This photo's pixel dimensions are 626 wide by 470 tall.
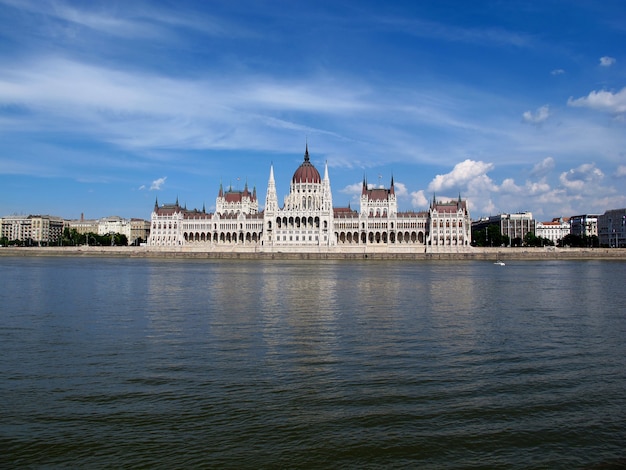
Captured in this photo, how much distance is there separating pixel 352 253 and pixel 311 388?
92.9 m

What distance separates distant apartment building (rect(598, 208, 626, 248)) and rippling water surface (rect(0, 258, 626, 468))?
437 ft

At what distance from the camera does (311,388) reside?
13.3m

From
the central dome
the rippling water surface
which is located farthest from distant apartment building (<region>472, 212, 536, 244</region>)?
Answer: the rippling water surface

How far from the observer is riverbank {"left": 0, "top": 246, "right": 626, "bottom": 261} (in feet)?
334

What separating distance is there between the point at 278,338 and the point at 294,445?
9254mm

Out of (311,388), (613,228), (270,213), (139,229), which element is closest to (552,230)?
(613,228)

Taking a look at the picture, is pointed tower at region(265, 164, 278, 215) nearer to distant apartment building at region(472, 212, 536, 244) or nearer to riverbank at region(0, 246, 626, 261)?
riverbank at region(0, 246, 626, 261)

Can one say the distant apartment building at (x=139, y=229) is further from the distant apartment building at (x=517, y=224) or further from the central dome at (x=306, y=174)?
the distant apartment building at (x=517, y=224)

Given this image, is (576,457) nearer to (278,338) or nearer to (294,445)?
(294,445)

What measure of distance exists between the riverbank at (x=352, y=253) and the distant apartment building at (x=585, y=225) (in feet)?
216

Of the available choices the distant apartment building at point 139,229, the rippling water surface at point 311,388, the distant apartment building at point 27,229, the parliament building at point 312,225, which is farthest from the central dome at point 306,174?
the rippling water surface at point 311,388

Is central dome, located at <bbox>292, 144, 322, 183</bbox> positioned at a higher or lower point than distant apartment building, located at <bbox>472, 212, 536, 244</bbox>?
higher

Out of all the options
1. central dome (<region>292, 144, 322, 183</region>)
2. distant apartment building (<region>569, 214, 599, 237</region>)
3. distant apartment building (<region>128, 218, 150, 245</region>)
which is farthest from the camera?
distant apartment building (<region>128, 218, 150, 245</region>)

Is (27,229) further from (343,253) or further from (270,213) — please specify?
(343,253)
